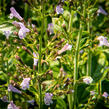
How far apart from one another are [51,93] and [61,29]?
513 mm

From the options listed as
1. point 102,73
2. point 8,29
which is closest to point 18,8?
point 102,73

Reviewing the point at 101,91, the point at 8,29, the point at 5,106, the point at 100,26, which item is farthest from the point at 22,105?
the point at 100,26

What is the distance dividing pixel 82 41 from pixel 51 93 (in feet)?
1.59

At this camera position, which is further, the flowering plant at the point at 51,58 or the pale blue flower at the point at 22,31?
the flowering plant at the point at 51,58

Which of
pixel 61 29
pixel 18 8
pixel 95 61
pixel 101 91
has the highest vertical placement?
pixel 18 8

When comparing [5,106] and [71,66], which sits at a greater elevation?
[71,66]

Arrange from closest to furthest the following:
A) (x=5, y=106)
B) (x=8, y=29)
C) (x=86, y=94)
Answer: (x=8, y=29)
(x=5, y=106)
(x=86, y=94)

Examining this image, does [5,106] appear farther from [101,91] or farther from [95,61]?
[95,61]

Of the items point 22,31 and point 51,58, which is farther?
point 51,58

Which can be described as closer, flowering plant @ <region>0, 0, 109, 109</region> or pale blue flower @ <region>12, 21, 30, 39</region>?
pale blue flower @ <region>12, 21, 30, 39</region>

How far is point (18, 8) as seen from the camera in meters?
A: 3.45

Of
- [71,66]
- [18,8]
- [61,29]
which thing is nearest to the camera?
[61,29]

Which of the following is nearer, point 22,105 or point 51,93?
point 51,93

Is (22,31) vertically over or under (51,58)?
over
